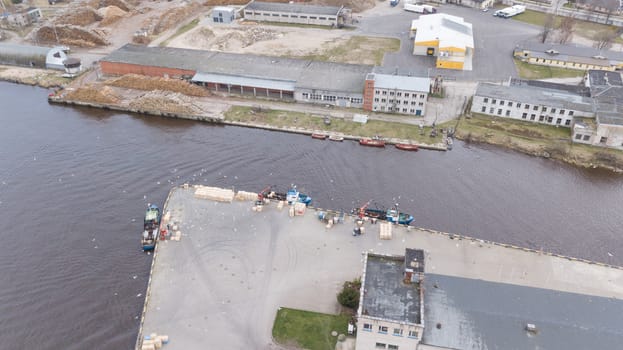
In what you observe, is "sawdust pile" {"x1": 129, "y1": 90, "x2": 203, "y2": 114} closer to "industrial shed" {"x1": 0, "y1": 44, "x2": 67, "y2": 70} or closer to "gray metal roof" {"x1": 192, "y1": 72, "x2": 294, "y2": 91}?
"gray metal roof" {"x1": 192, "y1": 72, "x2": 294, "y2": 91}

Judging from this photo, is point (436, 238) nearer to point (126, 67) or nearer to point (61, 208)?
point (61, 208)

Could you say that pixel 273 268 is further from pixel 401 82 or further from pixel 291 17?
pixel 291 17

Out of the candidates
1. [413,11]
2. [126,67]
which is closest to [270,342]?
[126,67]

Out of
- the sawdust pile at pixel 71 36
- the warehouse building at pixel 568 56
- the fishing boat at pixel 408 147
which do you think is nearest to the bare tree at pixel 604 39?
the warehouse building at pixel 568 56

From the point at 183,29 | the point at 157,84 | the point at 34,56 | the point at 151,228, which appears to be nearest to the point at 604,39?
the point at 157,84

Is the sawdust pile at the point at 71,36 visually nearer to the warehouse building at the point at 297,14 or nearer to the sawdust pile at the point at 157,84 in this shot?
the sawdust pile at the point at 157,84
